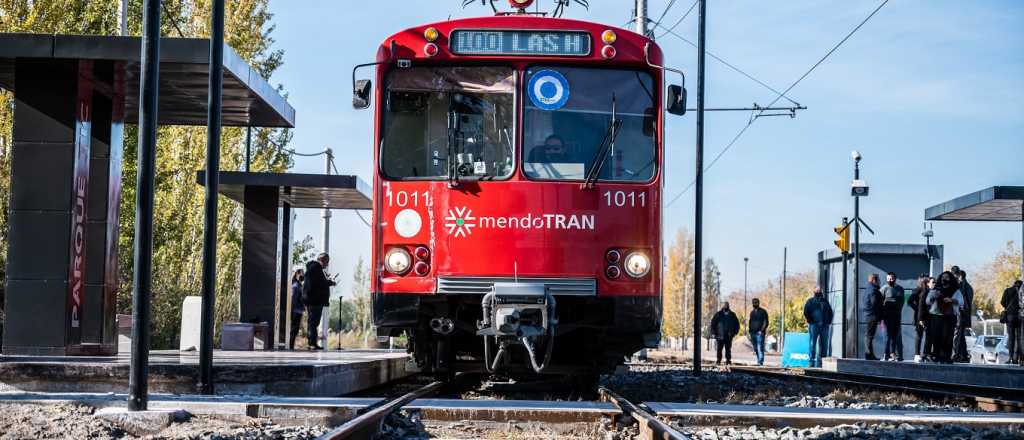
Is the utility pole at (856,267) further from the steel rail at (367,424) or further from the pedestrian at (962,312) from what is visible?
the steel rail at (367,424)

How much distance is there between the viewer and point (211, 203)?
38.0 feet

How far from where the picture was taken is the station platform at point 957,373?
59.7 ft

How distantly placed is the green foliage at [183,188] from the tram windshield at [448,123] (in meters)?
21.5

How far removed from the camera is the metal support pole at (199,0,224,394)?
11.2 m

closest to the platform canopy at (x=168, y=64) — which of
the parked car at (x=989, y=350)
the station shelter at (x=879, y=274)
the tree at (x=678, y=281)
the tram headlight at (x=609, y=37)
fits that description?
the tram headlight at (x=609, y=37)

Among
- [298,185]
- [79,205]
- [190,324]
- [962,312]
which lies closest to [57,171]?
[79,205]

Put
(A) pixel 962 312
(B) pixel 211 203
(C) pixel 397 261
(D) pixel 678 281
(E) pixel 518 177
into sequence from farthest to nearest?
(D) pixel 678 281 → (A) pixel 962 312 → (E) pixel 518 177 → (C) pixel 397 261 → (B) pixel 211 203

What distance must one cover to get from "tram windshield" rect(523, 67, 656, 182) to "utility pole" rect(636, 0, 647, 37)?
14.4 metres

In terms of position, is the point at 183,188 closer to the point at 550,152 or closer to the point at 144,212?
the point at 550,152

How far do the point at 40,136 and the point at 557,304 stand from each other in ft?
24.3

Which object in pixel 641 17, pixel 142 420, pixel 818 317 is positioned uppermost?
pixel 641 17

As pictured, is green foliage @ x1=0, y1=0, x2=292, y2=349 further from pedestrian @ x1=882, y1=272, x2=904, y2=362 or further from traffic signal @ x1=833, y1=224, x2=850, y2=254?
pedestrian @ x1=882, y1=272, x2=904, y2=362

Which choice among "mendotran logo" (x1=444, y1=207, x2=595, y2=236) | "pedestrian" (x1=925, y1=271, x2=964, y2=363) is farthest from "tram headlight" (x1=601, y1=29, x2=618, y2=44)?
"pedestrian" (x1=925, y1=271, x2=964, y2=363)

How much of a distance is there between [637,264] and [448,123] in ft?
7.10
